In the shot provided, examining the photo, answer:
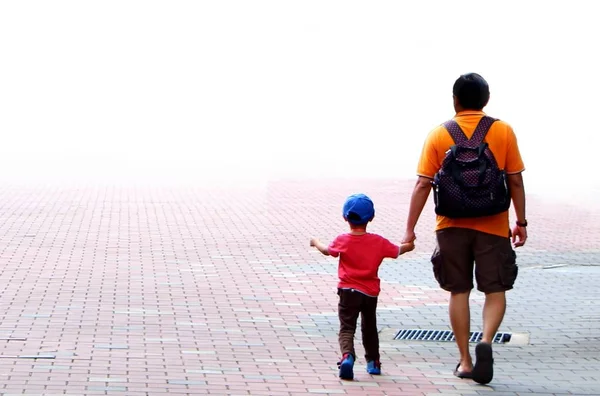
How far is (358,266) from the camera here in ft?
23.4

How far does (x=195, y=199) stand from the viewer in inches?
820

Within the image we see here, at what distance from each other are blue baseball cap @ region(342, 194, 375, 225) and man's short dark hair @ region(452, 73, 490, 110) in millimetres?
757

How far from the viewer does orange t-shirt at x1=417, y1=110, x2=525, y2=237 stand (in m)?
7.02

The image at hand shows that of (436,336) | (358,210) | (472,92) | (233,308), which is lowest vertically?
(233,308)

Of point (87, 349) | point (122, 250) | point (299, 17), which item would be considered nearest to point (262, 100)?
point (299, 17)

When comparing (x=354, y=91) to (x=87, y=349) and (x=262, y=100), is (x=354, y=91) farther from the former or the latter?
(x=87, y=349)

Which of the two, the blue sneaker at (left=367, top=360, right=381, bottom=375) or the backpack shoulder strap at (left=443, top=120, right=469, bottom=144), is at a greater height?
the backpack shoulder strap at (left=443, top=120, right=469, bottom=144)

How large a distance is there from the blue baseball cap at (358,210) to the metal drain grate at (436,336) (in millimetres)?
1698

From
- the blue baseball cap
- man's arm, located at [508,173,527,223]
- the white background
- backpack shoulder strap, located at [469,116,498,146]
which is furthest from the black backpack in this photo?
the white background

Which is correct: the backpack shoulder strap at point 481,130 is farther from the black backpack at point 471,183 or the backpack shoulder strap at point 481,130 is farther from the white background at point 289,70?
the white background at point 289,70

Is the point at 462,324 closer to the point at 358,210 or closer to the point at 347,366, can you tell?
the point at 347,366

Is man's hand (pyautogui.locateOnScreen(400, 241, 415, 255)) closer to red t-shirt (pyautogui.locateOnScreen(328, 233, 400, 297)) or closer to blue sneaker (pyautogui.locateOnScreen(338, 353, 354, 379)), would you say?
red t-shirt (pyautogui.locateOnScreen(328, 233, 400, 297))

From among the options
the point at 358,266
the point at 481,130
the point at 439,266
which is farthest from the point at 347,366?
the point at 481,130

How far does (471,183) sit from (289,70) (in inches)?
1650
